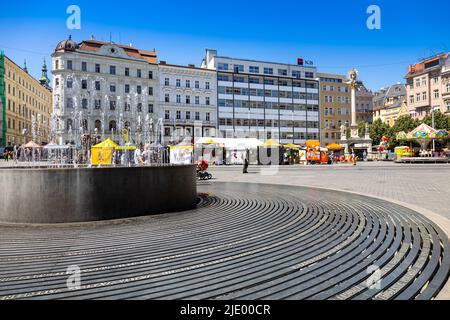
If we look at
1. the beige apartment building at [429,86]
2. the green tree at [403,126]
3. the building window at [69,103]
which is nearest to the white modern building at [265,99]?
the green tree at [403,126]

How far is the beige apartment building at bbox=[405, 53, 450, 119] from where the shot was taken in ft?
206

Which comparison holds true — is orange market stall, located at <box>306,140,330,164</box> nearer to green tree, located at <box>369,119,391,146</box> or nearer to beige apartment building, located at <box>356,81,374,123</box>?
green tree, located at <box>369,119,391,146</box>

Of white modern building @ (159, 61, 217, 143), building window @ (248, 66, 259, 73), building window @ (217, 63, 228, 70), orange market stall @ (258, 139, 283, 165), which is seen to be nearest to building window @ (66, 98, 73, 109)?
white modern building @ (159, 61, 217, 143)

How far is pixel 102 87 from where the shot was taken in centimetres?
5350

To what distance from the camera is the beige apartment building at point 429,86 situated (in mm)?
62875

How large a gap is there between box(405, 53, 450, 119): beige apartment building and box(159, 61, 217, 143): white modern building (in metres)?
46.3

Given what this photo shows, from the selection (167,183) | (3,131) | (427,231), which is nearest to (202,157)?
(167,183)

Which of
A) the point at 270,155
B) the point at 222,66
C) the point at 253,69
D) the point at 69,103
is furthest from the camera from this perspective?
the point at 253,69

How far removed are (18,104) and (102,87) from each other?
27.4 meters

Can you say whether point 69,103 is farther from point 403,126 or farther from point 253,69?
point 403,126

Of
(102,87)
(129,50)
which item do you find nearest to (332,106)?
(129,50)

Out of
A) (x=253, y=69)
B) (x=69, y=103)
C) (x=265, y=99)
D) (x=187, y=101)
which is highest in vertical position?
(x=253, y=69)
